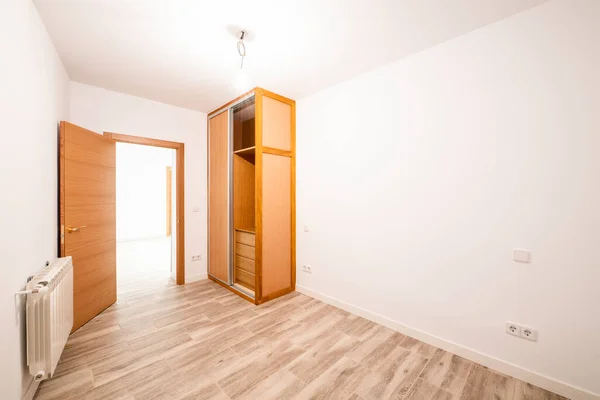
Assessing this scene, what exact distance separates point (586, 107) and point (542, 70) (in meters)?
0.39

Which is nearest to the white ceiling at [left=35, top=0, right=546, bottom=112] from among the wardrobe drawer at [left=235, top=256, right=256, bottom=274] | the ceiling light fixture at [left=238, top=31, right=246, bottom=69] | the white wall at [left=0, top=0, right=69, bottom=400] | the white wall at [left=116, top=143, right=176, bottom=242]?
the ceiling light fixture at [left=238, top=31, right=246, bottom=69]

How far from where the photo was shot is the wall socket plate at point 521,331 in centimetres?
176

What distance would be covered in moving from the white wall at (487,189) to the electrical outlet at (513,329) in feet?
A: 0.15

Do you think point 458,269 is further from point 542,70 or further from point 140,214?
point 140,214

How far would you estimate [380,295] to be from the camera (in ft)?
8.64

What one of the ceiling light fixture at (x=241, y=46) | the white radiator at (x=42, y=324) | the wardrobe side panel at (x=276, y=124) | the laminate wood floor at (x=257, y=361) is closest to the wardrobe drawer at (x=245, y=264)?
the laminate wood floor at (x=257, y=361)

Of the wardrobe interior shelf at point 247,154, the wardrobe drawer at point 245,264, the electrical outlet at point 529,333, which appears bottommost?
the electrical outlet at point 529,333

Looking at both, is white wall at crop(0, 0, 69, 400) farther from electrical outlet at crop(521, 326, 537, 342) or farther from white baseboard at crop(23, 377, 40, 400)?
electrical outlet at crop(521, 326, 537, 342)

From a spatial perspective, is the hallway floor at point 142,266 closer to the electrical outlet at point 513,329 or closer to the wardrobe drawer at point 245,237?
the wardrobe drawer at point 245,237

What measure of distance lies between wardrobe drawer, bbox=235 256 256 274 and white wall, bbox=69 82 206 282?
0.86 m

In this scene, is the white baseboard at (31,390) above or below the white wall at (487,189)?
below

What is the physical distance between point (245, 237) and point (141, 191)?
661cm

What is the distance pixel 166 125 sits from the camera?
3.72m

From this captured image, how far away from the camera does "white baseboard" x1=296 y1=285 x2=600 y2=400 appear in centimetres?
163
